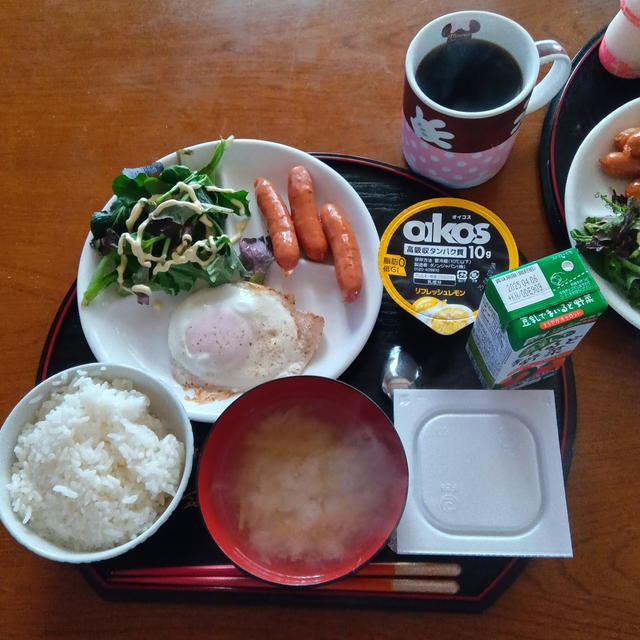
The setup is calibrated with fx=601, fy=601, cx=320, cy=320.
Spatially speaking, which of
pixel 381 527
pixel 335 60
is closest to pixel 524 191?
pixel 335 60

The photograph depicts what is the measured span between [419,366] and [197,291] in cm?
57

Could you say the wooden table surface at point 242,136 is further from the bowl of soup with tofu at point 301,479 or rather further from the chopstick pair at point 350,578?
the bowl of soup with tofu at point 301,479

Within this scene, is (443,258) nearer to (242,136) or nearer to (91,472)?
(242,136)

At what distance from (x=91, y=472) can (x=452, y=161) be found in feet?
3.30

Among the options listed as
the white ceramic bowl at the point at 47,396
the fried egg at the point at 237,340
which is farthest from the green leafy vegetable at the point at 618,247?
the white ceramic bowl at the point at 47,396

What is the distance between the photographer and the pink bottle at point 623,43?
4.79 feet

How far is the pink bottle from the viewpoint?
146 centimetres

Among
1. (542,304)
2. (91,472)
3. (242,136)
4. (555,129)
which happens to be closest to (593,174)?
(555,129)

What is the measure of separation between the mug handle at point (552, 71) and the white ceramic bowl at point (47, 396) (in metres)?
1.00

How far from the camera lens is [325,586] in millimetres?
1163

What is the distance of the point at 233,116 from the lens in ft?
5.42

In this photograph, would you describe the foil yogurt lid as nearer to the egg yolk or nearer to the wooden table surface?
the wooden table surface

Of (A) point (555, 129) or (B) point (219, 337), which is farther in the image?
(A) point (555, 129)

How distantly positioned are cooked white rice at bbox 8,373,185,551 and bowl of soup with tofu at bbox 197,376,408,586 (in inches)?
4.1
